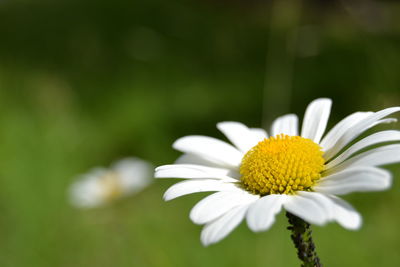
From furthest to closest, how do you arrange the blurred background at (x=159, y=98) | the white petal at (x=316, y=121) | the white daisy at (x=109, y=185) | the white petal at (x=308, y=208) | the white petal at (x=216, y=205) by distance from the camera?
1. the white daisy at (x=109, y=185)
2. the blurred background at (x=159, y=98)
3. the white petal at (x=316, y=121)
4. the white petal at (x=216, y=205)
5. the white petal at (x=308, y=208)

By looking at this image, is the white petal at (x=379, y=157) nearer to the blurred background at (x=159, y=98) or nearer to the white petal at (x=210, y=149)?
the white petal at (x=210, y=149)

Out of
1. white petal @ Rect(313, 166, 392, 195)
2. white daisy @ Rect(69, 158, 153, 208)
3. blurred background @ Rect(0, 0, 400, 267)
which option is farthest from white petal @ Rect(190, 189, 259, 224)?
white daisy @ Rect(69, 158, 153, 208)

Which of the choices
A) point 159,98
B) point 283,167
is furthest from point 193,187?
point 159,98

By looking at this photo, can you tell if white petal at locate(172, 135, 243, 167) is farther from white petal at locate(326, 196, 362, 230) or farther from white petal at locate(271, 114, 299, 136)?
white petal at locate(326, 196, 362, 230)

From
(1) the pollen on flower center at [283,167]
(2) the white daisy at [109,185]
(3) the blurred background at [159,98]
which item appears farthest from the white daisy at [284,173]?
(2) the white daisy at [109,185]

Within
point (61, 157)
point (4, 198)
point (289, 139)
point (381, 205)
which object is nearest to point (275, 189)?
point (289, 139)

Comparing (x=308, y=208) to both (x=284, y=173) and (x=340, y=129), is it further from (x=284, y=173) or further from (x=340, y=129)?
(x=340, y=129)
